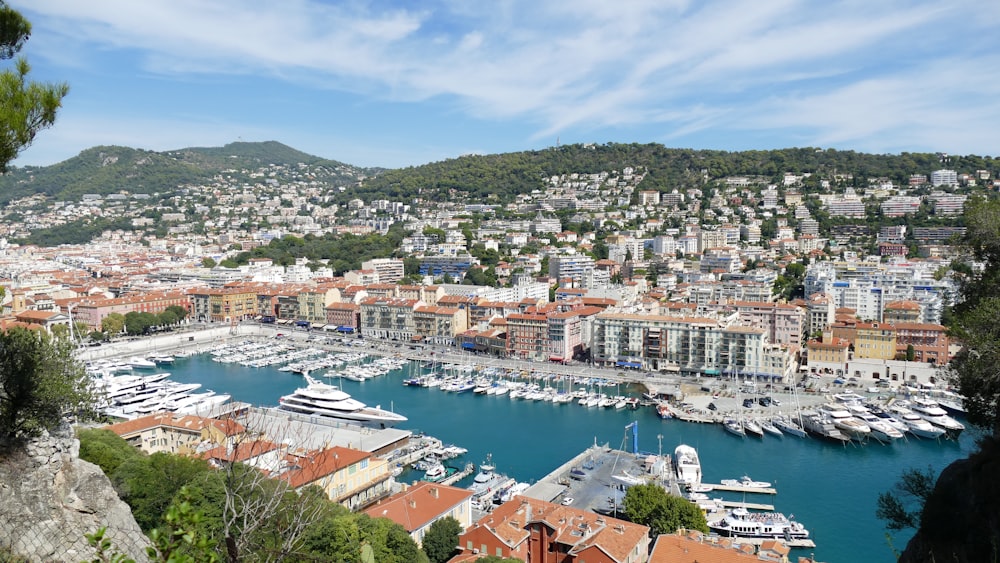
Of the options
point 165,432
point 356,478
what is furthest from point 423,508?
point 165,432

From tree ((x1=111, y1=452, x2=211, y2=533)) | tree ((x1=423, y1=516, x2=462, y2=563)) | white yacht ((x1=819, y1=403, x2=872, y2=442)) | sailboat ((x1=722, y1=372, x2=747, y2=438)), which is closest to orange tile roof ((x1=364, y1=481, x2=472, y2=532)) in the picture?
tree ((x1=423, y1=516, x2=462, y2=563))

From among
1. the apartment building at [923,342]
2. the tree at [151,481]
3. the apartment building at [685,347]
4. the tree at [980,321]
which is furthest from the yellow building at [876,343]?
the tree at [151,481]

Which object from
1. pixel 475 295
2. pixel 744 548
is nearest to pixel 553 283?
pixel 475 295

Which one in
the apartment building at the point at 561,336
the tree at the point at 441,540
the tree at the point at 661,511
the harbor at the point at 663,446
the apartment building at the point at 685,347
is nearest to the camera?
the tree at the point at 441,540

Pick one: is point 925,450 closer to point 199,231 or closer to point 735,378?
point 735,378

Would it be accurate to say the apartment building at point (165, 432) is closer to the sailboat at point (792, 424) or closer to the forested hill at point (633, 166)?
the sailboat at point (792, 424)

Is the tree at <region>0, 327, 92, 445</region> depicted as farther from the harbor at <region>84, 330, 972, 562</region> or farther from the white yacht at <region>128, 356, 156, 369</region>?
→ the white yacht at <region>128, 356, 156, 369</region>
